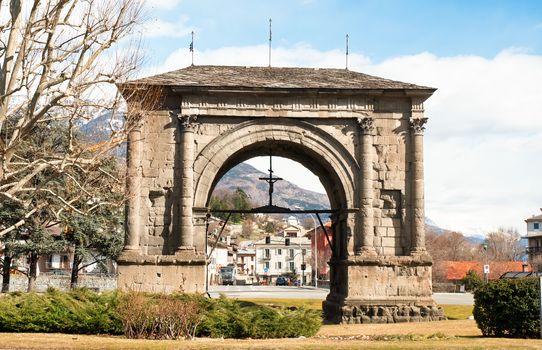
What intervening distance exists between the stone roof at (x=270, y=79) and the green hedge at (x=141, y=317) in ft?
26.2

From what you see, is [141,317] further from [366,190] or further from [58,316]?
[366,190]

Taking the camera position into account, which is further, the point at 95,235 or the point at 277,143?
the point at 95,235

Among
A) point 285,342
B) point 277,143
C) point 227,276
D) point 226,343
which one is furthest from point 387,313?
point 227,276

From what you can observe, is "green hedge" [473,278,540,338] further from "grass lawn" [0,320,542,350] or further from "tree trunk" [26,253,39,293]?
"tree trunk" [26,253,39,293]

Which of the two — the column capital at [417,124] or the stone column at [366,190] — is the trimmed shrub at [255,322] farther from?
the column capital at [417,124]

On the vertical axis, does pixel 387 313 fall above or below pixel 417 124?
below

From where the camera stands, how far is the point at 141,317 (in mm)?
16969

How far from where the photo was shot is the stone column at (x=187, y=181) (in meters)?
24.0

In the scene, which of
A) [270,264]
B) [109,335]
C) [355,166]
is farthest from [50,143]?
[270,264]

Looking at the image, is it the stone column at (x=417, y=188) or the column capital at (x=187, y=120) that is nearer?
the column capital at (x=187, y=120)

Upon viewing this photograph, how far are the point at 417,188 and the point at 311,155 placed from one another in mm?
3841

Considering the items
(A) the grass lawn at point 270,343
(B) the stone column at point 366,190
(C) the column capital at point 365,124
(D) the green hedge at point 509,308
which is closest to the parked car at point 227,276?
(B) the stone column at point 366,190

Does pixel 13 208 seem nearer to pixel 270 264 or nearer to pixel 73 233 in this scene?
pixel 73 233

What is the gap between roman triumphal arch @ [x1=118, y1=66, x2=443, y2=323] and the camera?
2402cm
